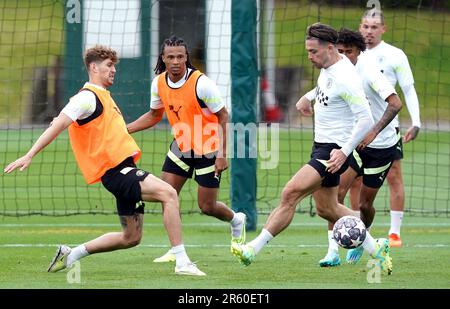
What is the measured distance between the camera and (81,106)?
9.10m

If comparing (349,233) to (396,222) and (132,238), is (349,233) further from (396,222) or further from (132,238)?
(396,222)

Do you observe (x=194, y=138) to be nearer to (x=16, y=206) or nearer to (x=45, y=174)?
(x=16, y=206)

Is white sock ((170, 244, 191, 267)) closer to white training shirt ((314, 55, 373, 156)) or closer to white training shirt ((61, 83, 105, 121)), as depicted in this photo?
white training shirt ((61, 83, 105, 121))

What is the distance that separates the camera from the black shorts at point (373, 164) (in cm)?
1111

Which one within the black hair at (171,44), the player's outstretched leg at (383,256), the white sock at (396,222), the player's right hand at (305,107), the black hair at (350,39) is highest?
the black hair at (350,39)

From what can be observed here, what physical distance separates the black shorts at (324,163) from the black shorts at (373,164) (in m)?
1.24

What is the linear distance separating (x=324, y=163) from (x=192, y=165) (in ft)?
6.27

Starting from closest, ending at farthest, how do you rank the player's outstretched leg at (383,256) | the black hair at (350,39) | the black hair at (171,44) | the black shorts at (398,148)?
1. the player's outstretched leg at (383,256)
2. the black hair at (350,39)
3. the black hair at (171,44)
4. the black shorts at (398,148)

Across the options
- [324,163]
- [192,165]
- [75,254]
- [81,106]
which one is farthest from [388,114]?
[75,254]

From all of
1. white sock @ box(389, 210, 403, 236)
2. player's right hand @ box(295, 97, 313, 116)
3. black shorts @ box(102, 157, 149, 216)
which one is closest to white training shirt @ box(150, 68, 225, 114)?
player's right hand @ box(295, 97, 313, 116)

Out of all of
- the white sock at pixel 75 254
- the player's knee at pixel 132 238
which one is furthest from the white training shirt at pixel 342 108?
the white sock at pixel 75 254

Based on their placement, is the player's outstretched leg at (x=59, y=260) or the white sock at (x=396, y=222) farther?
the white sock at (x=396, y=222)

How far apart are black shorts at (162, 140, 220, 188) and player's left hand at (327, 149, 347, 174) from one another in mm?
1880

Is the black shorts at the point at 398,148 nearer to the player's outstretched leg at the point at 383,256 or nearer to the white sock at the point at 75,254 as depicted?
the player's outstretched leg at the point at 383,256
